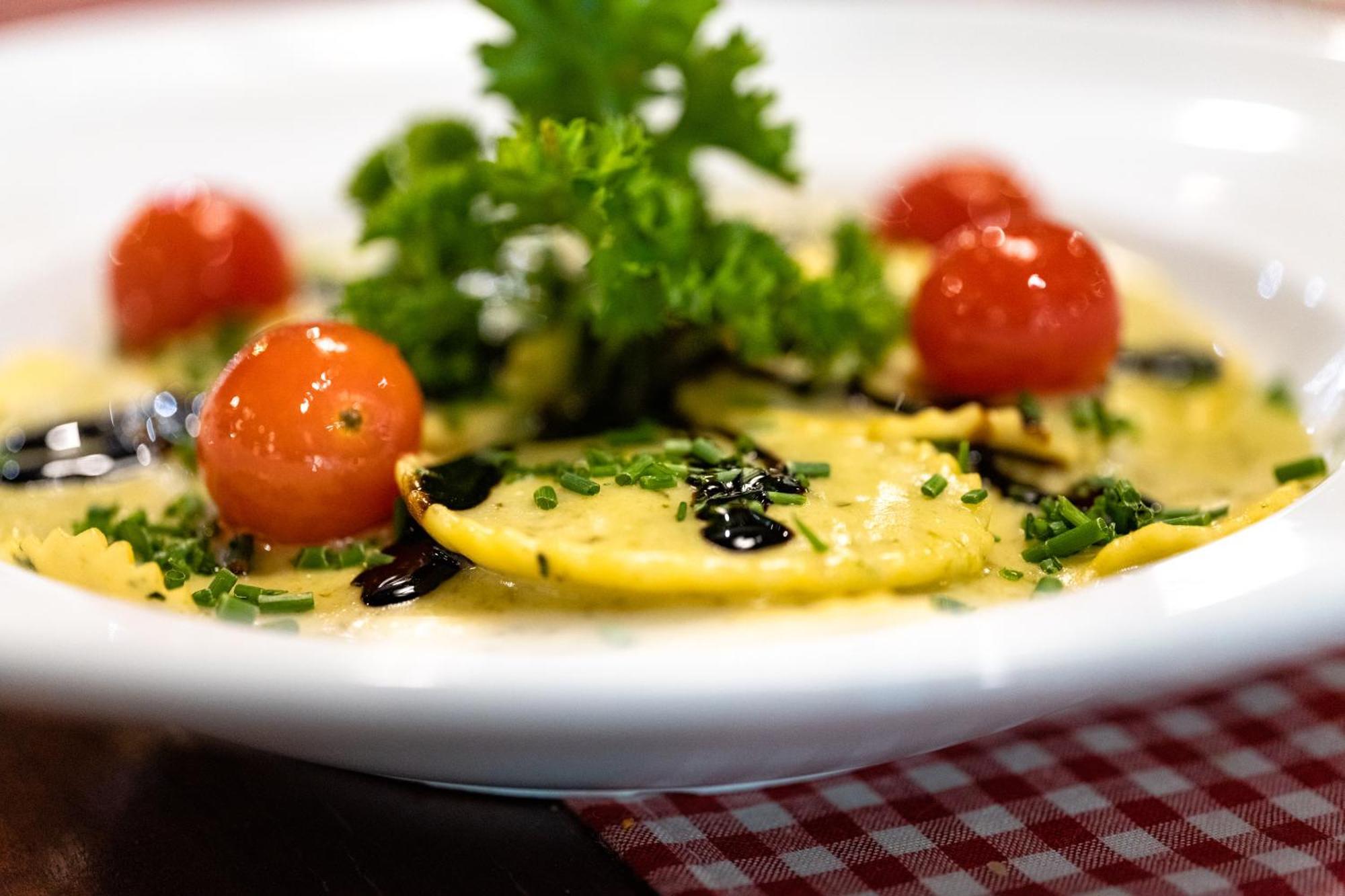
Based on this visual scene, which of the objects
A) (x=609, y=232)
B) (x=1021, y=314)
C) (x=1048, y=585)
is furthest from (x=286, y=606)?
(x=1021, y=314)

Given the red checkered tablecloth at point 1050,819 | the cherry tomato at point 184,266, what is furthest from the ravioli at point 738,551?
the cherry tomato at point 184,266

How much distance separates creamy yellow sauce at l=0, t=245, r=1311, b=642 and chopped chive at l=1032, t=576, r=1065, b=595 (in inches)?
1.0

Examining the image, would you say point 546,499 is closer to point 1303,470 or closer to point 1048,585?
point 1048,585

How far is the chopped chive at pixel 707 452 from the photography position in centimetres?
272

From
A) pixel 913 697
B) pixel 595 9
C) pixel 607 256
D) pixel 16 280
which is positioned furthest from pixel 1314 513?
pixel 16 280

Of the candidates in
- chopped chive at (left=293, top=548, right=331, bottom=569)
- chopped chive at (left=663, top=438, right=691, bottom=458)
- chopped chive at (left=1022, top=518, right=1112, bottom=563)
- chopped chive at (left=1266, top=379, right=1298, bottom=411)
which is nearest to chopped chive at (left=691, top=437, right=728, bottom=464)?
chopped chive at (left=663, top=438, right=691, bottom=458)

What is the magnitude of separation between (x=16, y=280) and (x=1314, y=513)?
374 cm

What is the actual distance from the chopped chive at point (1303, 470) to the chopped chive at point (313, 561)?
196 centimetres

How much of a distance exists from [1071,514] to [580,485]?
0.94 m

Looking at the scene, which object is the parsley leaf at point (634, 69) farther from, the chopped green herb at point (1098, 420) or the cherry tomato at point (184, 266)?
the cherry tomato at point (184, 266)

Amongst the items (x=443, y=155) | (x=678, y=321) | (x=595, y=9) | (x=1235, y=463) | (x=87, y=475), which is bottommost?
(x=87, y=475)

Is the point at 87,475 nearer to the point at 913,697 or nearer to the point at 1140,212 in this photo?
the point at 913,697

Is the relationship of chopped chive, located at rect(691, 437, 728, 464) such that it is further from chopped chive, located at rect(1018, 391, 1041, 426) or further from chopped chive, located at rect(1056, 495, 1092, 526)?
chopped chive, located at rect(1018, 391, 1041, 426)

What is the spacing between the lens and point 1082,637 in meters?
1.83
